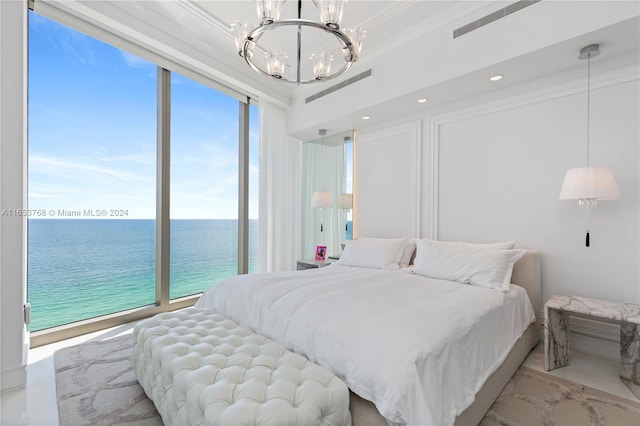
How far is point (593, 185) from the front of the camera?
217 cm

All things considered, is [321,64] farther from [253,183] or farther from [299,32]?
[253,183]

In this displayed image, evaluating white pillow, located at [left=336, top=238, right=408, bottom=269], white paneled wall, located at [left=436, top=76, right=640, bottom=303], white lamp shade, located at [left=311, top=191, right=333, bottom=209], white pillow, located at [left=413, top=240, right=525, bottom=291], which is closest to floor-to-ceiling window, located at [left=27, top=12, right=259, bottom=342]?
white lamp shade, located at [left=311, top=191, right=333, bottom=209]

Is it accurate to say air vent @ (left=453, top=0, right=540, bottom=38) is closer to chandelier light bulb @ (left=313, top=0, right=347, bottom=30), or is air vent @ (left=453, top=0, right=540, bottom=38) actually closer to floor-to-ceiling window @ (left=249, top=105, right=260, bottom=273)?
chandelier light bulb @ (left=313, top=0, right=347, bottom=30)

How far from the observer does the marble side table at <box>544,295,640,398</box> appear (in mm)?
1963

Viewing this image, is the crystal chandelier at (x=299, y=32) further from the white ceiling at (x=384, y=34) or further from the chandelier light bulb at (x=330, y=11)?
the white ceiling at (x=384, y=34)

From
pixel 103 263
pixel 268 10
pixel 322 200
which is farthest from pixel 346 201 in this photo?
pixel 103 263

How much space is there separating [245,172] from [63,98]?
218cm

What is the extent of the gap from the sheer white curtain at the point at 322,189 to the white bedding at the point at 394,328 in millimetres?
→ 2051

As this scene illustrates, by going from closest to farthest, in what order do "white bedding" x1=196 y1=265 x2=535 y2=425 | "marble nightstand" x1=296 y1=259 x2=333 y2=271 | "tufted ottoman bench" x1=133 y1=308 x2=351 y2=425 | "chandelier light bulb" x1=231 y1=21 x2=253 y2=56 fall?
"tufted ottoman bench" x1=133 y1=308 x2=351 y2=425 → "white bedding" x1=196 y1=265 x2=535 y2=425 → "chandelier light bulb" x1=231 y1=21 x2=253 y2=56 → "marble nightstand" x1=296 y1=259 x2=333 y2=271

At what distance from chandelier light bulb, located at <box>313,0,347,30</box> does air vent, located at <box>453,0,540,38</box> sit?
60.1 inches

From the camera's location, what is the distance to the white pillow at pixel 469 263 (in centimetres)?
235

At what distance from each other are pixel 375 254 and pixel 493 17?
245 centimetres

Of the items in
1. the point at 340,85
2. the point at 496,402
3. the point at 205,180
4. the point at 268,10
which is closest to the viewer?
the point at 268,10

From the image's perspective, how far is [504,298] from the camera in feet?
6.91
